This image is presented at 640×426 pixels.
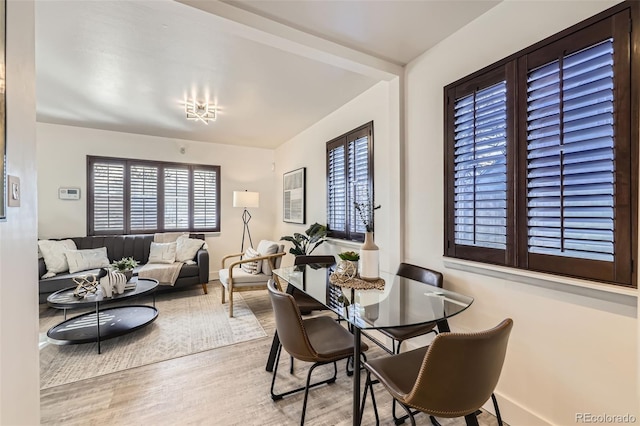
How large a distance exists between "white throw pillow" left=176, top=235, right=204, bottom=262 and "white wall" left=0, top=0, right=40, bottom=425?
10.1 ft

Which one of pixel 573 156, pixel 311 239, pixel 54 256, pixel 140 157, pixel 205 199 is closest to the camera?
pixel 573 156

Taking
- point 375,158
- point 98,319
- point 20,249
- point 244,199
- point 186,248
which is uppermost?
point 375,158

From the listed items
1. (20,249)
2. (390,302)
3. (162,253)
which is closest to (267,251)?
(162,253)

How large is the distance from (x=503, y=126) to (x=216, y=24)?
198cm

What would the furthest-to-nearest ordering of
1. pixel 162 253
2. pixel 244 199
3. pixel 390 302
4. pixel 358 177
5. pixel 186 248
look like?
pixel 244 199
pixel 186 248
pixel 162 253
pixel 358 177
pixel 390 302

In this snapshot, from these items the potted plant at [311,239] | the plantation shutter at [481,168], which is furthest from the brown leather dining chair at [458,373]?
the potted plant at [311,239]

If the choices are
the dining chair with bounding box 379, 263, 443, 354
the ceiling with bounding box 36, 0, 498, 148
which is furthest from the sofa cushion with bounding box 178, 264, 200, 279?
the dining chair with bounding box 379, 263, 443, 354

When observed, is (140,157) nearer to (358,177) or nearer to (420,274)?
(358,177)

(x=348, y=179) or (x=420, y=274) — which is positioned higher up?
(x=348, y=179)

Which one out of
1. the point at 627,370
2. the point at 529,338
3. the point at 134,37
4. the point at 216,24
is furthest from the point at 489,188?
the point at 134,37

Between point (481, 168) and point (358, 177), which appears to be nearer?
point (481, 168)

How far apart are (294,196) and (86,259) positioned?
10.2 feet

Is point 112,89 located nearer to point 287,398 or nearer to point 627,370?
point 287,398

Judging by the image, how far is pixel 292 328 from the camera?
1.56m
